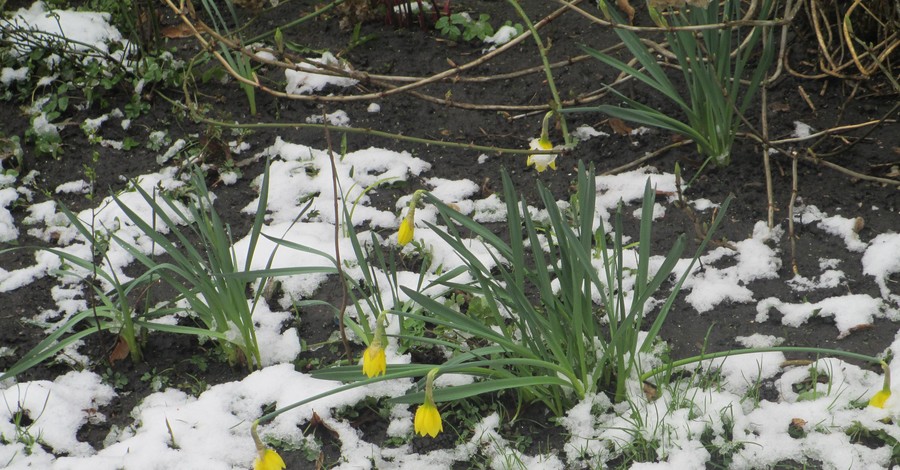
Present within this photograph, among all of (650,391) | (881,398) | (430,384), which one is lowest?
(650,391)

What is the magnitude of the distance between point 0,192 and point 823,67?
3142 mm

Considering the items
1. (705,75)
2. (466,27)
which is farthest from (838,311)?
(466,27)

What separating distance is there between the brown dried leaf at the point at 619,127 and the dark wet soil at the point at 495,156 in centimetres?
3

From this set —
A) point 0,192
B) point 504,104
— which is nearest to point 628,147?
point 504,104

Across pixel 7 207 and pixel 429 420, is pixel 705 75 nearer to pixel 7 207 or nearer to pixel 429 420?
pixel 429 420

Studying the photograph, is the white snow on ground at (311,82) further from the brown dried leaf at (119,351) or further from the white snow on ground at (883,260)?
the white snow on ground at (883,260)

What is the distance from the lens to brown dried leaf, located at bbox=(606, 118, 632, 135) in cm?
323

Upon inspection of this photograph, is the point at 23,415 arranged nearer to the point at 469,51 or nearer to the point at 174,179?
the point at 174,179

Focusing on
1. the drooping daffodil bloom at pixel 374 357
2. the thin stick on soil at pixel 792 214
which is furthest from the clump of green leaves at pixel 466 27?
the drooping daffodil bloom at pixel 374 357

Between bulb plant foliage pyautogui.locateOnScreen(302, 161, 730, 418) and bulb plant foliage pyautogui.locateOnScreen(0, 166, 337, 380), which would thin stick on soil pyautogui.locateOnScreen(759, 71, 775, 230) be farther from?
bulb plant foliage pyautogui.locateOnScreen(0, 166, 337, 380)

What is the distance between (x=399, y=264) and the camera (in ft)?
9.10

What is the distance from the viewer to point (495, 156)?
10.6 feet

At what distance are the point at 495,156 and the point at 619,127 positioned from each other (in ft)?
1.64

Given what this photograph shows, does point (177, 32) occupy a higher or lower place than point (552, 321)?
higher
